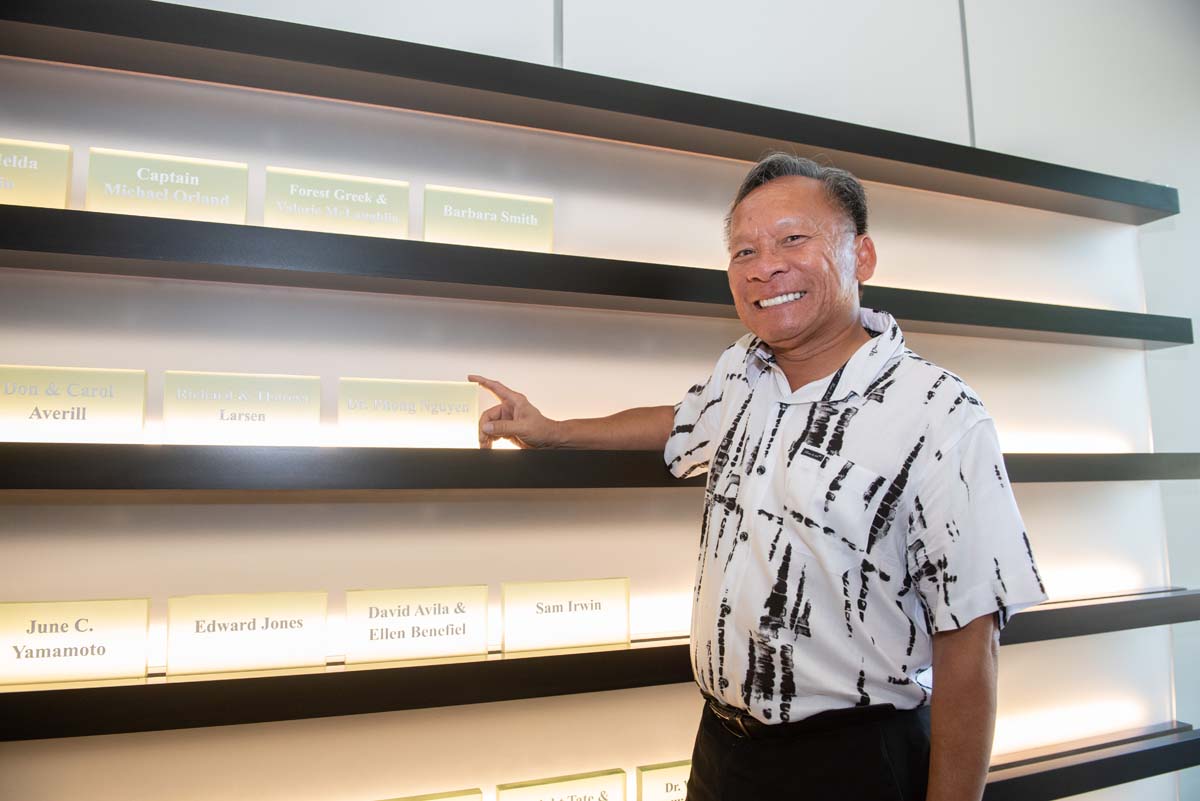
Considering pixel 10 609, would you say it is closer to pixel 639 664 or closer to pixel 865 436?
pixel 639 664

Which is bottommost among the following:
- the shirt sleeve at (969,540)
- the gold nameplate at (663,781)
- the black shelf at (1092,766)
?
the black shelf at (1092,766)

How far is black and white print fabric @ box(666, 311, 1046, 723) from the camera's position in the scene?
1.16 m

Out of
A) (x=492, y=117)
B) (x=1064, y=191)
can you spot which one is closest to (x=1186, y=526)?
(x=1064, y=191)

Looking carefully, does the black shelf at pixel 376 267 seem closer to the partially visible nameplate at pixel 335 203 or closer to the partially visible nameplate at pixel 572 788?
the partially visible nameplate at pixel 335 203

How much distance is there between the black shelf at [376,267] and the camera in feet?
4.33

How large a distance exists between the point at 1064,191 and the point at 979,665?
1.58 meters

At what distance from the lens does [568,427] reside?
164 cm

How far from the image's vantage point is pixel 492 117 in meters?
1.71

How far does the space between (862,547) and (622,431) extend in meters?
0.60

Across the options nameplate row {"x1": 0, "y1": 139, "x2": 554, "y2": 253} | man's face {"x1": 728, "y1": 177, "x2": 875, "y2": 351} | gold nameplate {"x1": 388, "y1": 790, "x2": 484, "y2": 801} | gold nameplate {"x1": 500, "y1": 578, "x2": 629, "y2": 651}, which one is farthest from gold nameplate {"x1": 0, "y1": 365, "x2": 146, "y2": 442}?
man's face {"x1": 728, "y1": 177, "x2": 875, "y2": 351}

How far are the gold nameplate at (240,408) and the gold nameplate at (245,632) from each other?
306 mm

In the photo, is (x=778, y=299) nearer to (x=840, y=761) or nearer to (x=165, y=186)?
(x=840, y=761)

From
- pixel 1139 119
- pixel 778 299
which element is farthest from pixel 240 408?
pixel 1139 119

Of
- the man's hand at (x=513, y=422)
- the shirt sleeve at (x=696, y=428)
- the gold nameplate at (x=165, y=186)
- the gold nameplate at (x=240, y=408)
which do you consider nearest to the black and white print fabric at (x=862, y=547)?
the shirt sleeve at (x=696, y=428)
